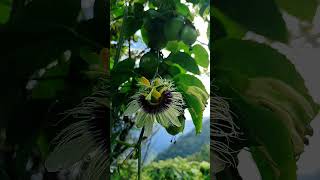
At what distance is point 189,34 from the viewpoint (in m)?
1.68

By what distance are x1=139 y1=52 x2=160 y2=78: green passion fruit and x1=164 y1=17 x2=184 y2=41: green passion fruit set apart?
99 millimetres

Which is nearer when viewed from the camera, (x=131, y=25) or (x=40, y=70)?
(x=40, y=70)

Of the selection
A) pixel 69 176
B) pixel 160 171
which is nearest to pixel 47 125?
pixel 69 176

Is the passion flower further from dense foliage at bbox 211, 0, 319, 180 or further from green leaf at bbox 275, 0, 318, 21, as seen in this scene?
green leaf at bbox 275, 0, 318, 21

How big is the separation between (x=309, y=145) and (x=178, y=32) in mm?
665

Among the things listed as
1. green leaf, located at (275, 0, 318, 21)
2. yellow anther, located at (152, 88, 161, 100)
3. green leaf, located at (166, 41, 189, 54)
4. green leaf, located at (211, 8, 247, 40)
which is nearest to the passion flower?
yellow anther, located at (152, 88, 161, 100)

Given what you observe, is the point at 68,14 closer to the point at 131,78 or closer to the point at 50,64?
the point at 50,64

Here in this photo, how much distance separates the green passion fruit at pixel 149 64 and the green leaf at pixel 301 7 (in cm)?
52

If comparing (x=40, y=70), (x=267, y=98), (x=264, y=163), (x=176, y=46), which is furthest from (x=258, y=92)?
(x=40, y=70)

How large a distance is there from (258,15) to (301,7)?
6.4 inches

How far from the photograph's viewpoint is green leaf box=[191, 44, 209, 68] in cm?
168

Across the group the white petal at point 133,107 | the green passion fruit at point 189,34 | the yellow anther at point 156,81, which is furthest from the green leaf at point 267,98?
the white petal at point 133,107

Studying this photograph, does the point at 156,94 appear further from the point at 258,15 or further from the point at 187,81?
the point at 258,15

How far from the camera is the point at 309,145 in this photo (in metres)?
1.57
